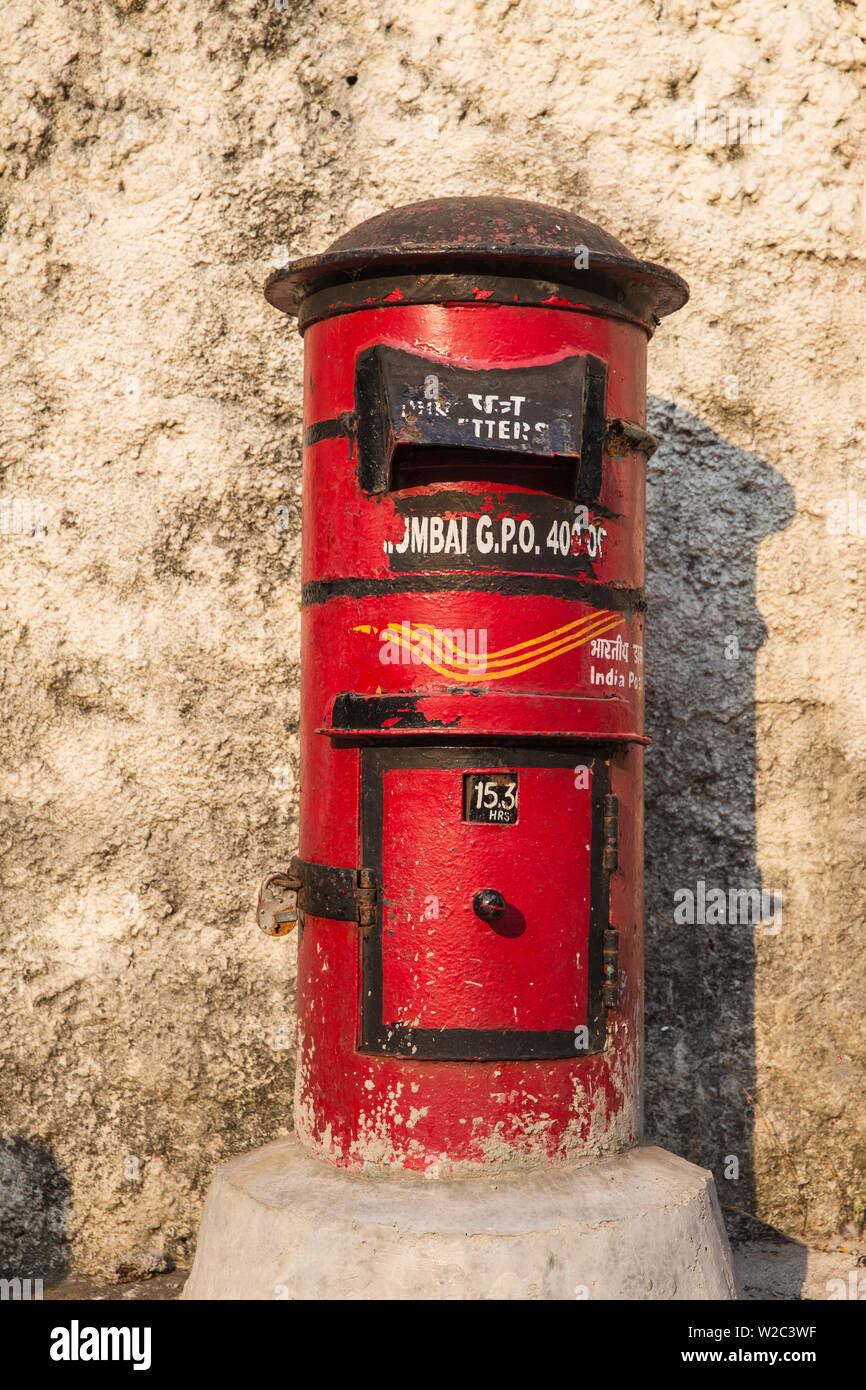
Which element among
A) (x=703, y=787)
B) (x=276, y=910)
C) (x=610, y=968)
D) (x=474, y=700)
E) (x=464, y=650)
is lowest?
(x=610, y=968)

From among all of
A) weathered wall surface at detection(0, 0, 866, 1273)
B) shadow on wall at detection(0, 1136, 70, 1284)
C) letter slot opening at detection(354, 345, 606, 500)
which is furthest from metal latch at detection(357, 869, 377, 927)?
shadow on wall at detection(0, 1136, 70, 1284)

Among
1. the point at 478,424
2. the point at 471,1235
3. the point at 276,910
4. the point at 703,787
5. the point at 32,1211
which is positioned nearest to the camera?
the point at 471,1235

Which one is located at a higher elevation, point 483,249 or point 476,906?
point 483,249

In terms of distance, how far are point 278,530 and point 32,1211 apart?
2316 millimetres

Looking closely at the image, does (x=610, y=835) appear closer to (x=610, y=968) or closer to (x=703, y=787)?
(x=610, y=968)

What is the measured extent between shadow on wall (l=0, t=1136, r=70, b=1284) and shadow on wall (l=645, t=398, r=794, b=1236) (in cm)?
195

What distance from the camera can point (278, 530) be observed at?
3.81 meters

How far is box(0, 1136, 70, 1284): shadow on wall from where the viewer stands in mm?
3639

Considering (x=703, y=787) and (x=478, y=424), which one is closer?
(x=478, y=424)

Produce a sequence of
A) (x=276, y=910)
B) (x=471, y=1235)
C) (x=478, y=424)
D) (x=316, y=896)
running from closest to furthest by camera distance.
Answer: (x=471, y=1235), (x=478, y=424), (x=316, y=896), (x=276, y=910)

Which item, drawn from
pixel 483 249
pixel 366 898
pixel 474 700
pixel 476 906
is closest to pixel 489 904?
pixel 476 906

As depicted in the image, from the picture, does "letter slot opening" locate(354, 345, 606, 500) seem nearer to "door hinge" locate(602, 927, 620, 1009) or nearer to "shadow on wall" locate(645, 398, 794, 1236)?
"door hinge" locate(602, 927, 620, 1009)

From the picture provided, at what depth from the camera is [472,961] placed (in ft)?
8.71

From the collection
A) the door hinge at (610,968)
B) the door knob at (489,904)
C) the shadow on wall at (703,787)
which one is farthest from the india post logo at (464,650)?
the shadow on wall at (703,787)
